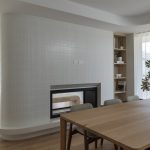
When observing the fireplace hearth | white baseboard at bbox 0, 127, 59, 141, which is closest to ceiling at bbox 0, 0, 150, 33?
the fireplace hearth

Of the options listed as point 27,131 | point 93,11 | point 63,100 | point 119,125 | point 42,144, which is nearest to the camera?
point 119,125

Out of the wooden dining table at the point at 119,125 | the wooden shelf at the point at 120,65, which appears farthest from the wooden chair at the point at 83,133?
the wooden shelf at the point at 120,65

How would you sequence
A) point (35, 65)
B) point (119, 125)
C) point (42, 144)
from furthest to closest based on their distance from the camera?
1. point (35, 65)
2. point (42, 144)
3. point (119, 125)

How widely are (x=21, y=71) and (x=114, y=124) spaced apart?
7.22 feet

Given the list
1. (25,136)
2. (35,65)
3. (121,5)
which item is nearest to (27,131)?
(25,136)

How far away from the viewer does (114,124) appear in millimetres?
1761

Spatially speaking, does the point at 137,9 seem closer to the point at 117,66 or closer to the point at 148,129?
the point at 117,66

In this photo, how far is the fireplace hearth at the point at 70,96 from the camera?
3.88 metres

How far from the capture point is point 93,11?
3.61 meters

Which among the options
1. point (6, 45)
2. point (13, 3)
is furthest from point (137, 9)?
point (6, 45)

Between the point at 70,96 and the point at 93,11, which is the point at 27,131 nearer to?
the point at 70,96

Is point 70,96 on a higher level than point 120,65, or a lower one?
lower

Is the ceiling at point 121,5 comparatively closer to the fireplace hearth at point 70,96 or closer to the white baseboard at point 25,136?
the fireplace hearth at point 70,96

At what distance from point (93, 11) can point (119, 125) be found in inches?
102
